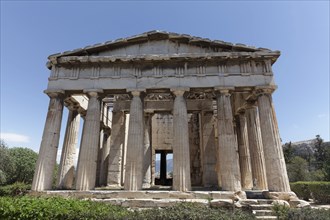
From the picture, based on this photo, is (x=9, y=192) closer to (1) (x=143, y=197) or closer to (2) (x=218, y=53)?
(1) (x=143, y=197)

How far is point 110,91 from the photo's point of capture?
15914mm

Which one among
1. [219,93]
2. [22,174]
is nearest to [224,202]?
[219,93]

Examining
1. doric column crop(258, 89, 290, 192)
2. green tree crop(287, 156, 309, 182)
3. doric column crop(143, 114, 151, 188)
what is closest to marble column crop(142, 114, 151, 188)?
doric column crop(143, 114, 151, 188)

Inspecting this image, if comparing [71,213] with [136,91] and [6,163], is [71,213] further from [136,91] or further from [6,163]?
[6,163]

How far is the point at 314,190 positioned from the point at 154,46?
21240 millimetres

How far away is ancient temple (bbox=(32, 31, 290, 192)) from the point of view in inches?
543

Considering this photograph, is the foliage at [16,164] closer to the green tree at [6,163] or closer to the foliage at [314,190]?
the green tree at [6,163]

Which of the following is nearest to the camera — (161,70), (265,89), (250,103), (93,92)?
Answer: (265,89)

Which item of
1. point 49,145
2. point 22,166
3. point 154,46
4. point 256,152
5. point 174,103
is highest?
point 154,46

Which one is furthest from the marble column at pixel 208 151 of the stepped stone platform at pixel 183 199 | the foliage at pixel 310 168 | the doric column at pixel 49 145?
the foliage at pixel 310 168

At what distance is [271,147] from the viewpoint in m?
13.7

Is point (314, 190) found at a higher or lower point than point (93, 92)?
lower

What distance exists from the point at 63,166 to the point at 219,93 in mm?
13007

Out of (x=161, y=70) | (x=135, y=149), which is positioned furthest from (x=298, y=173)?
(x=135, y=149)
